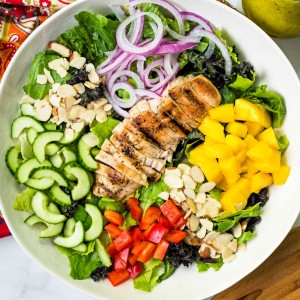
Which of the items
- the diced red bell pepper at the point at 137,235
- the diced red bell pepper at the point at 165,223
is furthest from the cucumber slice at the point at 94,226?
the diced red bell pepper at the point at 165,223

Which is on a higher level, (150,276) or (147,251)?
(147,251)

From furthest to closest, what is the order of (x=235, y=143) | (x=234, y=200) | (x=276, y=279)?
(x=276, y=279) < (x=234, y=200) < (x=235, y=143)

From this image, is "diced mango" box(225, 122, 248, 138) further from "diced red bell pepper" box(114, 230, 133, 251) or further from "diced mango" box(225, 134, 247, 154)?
"diced red bell pepper" box(114, 230, 133, 251)

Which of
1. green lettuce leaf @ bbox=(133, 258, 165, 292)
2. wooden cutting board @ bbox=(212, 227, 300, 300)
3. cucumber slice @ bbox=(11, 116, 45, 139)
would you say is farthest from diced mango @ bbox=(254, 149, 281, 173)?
cucumber slice @ bbox=(11, 116, 45, 139)

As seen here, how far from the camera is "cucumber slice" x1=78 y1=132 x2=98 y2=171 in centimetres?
295

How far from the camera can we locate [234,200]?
292 centimetres

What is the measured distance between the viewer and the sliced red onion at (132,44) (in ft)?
9.28

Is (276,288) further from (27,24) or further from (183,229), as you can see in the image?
(27,24)

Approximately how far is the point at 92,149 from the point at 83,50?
0.43m

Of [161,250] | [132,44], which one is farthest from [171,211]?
[132,44]

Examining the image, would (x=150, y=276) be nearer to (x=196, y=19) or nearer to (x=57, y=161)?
(x=57, y=161)

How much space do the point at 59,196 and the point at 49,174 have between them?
104 millimetres

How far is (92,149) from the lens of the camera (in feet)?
9.83

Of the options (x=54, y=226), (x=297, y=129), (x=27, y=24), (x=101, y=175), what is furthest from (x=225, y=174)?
(x=27, y=24)
